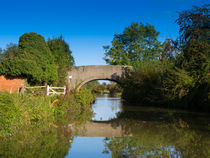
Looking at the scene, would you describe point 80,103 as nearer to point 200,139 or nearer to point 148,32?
point 200,139

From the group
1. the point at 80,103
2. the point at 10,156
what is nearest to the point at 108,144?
the point at 10,156

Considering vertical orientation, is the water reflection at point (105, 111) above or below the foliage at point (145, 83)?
below

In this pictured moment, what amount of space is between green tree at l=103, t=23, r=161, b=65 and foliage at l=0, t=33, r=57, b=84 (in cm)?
1443

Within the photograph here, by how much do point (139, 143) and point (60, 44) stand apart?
2138 cm

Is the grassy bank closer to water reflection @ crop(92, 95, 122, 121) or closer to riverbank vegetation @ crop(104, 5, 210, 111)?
water reflection @ crop(92, 95, 122, 121)

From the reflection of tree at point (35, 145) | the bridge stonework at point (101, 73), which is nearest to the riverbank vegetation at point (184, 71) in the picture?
the bridge stonework at point (101, 73)

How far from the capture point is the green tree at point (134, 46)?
1303 inches

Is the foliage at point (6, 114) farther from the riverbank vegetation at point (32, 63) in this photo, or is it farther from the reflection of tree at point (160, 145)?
the riverbank vegetation at point (32, 63)

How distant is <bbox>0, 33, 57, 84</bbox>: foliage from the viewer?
17953mm

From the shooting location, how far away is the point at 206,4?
14609 mm

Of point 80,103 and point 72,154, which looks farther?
point 80,103

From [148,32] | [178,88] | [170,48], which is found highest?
[148,32]

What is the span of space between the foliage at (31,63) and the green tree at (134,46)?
47.3 ft

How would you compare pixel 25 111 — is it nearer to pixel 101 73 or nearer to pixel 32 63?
pixel 32 63
